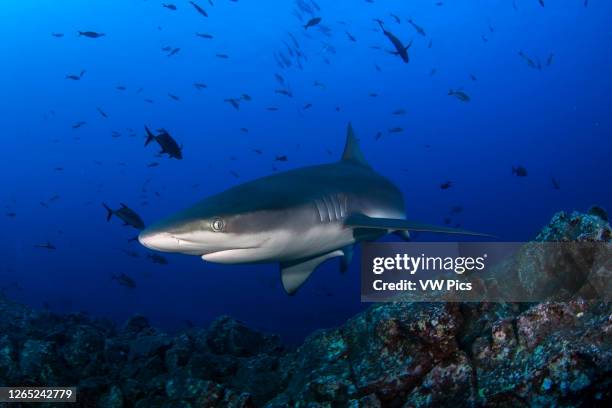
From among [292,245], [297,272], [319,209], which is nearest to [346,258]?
[297,272]

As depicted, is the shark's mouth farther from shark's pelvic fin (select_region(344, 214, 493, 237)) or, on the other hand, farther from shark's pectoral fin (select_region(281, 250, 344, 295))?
shark's pectoral fin (select_region(281, 250, 344, 295))

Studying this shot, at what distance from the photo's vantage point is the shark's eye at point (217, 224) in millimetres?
3359

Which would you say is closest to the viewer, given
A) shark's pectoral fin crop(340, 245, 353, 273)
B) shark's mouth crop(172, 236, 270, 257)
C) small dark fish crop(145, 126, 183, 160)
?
shark's mouth crop(172, 236, 270, 257)

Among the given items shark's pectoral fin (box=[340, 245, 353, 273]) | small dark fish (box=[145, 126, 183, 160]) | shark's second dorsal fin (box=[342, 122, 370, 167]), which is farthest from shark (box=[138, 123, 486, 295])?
small dark fish (box=[145, 126, 183, 160])

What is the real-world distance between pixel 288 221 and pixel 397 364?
169cm

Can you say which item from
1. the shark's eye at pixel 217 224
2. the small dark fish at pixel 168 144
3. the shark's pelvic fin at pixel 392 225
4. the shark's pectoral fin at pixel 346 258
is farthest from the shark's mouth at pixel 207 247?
the small dark fish at pixel 168 144

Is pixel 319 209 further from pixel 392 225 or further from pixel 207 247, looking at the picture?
pixel 207 247

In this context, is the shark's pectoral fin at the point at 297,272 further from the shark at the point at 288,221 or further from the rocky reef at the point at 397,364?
the rocky reef at the point at 397,364

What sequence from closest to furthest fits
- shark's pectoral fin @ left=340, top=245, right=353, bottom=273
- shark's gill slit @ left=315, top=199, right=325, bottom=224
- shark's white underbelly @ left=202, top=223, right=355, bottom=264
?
shark's white underbelly @ left=202, top=223, right=355, bottom=264 < shark's gill slit @ left=315, top=199, right=325, bottom=224 < shark's pectoral fin @ left=340, top=245, right=353, bottom=273

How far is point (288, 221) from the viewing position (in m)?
4.02

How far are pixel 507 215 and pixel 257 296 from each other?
7610 cm

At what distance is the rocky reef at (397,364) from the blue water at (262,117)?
28300 mm

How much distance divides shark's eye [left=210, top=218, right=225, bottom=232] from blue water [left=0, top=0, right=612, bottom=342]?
95.2 feet

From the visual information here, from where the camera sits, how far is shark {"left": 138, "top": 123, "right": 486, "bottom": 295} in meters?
3.33
